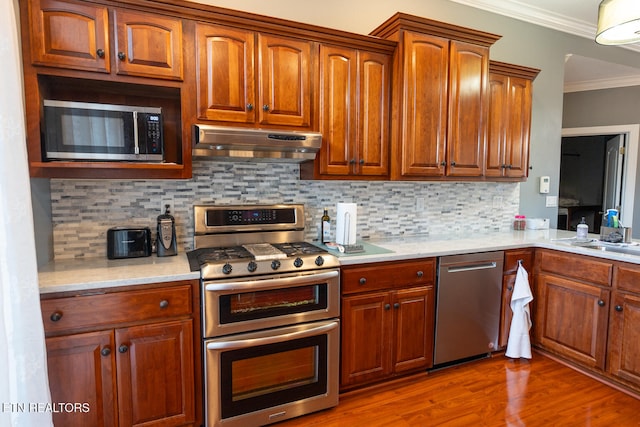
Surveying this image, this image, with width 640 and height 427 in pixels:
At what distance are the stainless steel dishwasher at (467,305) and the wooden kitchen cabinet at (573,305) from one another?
0.39m

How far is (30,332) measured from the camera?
138 cm

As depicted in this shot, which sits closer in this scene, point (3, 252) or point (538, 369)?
point (3, 252)

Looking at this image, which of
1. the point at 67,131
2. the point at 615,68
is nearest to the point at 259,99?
the point at 67,131

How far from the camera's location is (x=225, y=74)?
2.09 metres

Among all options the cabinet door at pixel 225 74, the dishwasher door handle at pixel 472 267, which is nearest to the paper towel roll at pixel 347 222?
the dishwasher door handle at pixel 472 267

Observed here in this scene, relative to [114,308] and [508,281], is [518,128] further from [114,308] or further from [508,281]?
[114,308]

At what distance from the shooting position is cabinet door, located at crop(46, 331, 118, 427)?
1630mm

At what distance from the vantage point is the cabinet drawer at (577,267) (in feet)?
7.86

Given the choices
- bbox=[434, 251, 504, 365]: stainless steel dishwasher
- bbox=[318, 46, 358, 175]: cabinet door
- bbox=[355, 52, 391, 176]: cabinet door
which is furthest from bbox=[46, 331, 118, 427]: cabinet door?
bbox=[434, 251, 504, 365]: stainless steel dishwasher

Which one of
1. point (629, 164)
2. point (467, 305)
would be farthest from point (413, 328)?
point (629, 164)

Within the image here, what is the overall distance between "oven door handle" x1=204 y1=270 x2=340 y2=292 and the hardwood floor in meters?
0.80

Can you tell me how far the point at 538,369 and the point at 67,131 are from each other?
3315 millimetres

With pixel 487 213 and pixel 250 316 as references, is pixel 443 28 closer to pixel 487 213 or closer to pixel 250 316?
pixel 487 213

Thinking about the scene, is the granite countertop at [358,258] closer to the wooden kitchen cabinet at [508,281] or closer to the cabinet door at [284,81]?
the wooden kitchen cabinet at [508,281]
